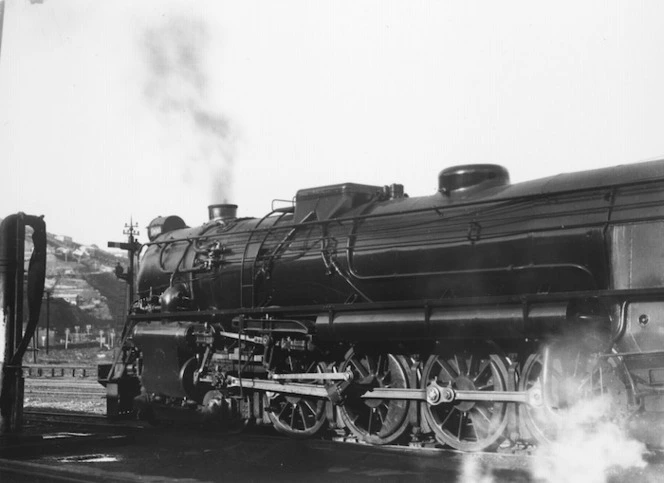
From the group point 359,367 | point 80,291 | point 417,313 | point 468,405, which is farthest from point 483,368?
point 80,291

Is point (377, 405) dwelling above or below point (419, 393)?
below

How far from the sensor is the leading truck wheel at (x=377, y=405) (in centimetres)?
900

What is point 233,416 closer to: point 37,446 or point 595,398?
point 37,446

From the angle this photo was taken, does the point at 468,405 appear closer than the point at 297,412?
Yes

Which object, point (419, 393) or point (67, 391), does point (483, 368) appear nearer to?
point (419, 393)

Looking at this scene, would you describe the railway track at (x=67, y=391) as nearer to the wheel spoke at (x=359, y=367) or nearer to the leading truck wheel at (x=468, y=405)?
the wheel spoke at (x=359, y=367)

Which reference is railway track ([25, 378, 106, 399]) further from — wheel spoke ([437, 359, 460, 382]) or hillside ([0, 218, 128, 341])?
hillside ([0, 218, 128, 341])

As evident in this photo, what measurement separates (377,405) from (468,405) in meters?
1.38

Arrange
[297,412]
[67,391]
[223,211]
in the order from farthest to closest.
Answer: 1. [67,391]
2. [223,211]
3. [297,412]

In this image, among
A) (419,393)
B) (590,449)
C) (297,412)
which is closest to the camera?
(590,449)

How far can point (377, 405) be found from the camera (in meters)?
9.36

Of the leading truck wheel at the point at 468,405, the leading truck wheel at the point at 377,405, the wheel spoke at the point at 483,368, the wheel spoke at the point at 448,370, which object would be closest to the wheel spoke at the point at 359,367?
Result: the leading truck wheel at the point at 377,405

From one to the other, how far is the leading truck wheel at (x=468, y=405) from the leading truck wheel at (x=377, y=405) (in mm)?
375

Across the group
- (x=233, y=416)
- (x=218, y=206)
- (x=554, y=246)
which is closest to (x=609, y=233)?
(x=554, y=246)
